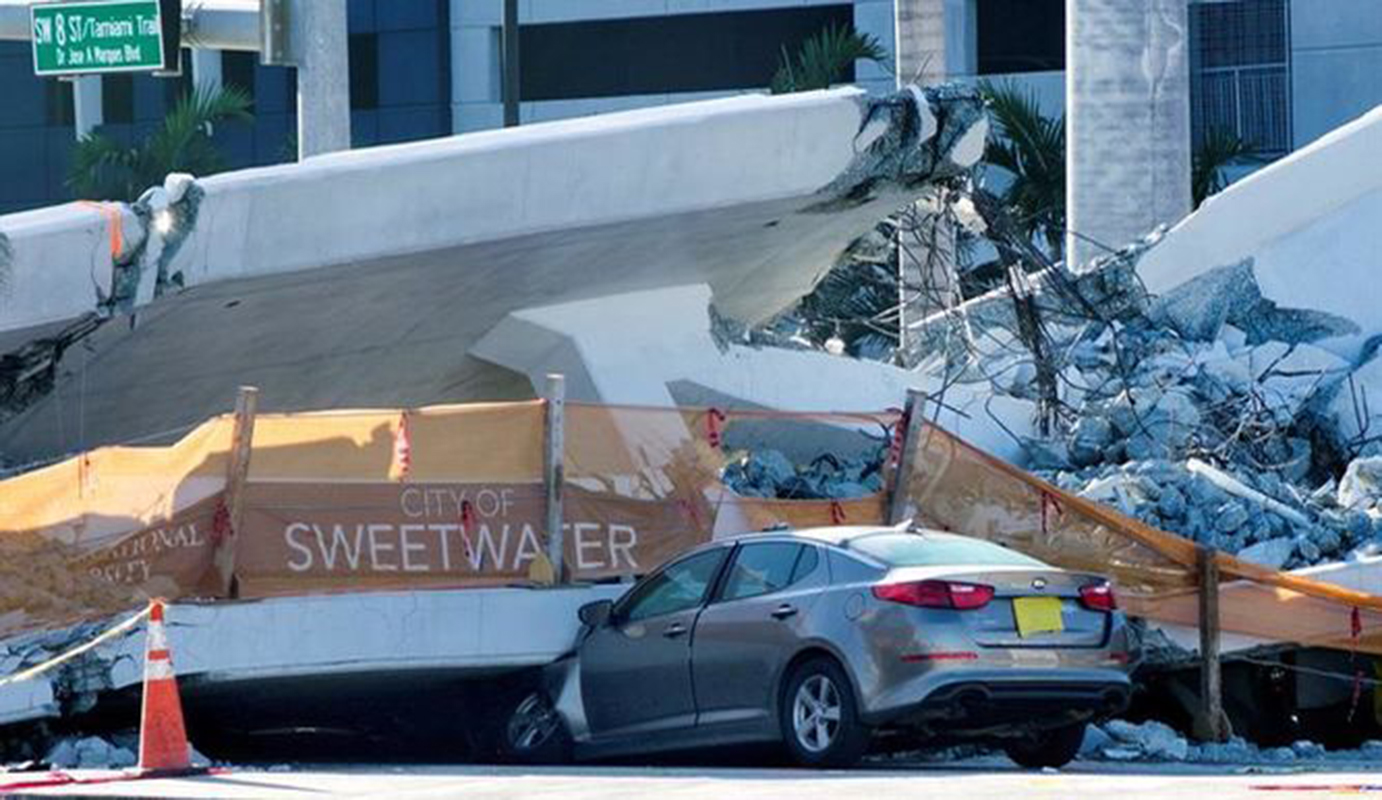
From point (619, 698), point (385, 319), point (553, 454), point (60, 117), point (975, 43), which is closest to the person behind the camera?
point (619, 698)

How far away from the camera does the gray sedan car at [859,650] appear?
A: 14016 millimetres

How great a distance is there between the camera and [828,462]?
69.6ft

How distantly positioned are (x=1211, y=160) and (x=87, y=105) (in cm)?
2701

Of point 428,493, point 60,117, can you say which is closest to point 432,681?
point 428,493


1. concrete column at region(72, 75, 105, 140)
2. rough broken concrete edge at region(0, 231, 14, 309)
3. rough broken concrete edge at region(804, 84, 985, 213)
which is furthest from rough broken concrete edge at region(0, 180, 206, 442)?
concrete column at region(72, 75, 105, 140)

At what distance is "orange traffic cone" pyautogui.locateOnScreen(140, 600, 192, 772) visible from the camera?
14141 mm

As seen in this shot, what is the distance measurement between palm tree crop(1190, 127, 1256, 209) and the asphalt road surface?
97.5 ft

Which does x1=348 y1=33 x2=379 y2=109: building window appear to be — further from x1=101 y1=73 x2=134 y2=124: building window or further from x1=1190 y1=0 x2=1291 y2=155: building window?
x1=1190 y1=0 x2=1291 y2=155: building window

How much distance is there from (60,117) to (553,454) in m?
48.0

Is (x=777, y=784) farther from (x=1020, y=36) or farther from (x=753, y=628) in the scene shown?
(x=1020, y=36)

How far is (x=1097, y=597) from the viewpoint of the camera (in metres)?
14.6

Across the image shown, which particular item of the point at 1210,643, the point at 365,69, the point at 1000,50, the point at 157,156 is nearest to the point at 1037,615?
the point at 1210,643

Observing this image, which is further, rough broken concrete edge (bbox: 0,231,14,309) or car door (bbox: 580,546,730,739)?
rough broken concrete edge (bbox: 0,231,14,309)

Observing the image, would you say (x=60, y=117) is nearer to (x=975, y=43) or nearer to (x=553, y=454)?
(x=975, y=43)
